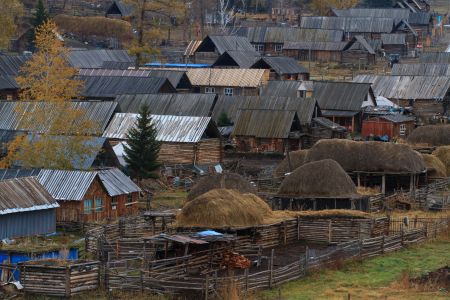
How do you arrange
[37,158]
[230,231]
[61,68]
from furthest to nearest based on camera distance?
1. [61,68]
2. [37,158]
3. [230,231]

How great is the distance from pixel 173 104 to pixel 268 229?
2612cm

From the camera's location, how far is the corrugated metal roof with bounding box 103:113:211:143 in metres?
55.2

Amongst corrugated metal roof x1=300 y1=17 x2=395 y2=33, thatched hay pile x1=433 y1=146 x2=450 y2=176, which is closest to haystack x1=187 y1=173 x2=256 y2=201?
thatched hay pile x1=433 y1=146 x2=450 y2=176

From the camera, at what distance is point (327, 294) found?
1188 inches

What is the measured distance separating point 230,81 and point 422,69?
15785mm

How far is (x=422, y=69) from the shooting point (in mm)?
82875

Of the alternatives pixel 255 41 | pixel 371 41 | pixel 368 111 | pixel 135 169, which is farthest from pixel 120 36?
pixel 135 169

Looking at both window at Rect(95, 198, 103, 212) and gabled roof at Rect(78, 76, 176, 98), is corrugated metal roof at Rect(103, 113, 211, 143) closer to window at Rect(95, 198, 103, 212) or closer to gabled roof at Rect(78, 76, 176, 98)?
gabled roof at Rect(78, 76, 176, 98)

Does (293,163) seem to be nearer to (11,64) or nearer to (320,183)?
(320,183)

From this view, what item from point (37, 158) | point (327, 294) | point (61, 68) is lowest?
point (327, 294)

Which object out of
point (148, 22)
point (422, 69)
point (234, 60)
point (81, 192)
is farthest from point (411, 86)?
point (81, 192)

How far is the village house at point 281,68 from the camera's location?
80750mm

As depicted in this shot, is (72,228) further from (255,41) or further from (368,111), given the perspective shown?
(255,41)

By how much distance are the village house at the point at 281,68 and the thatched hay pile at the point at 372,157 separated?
30215mm
